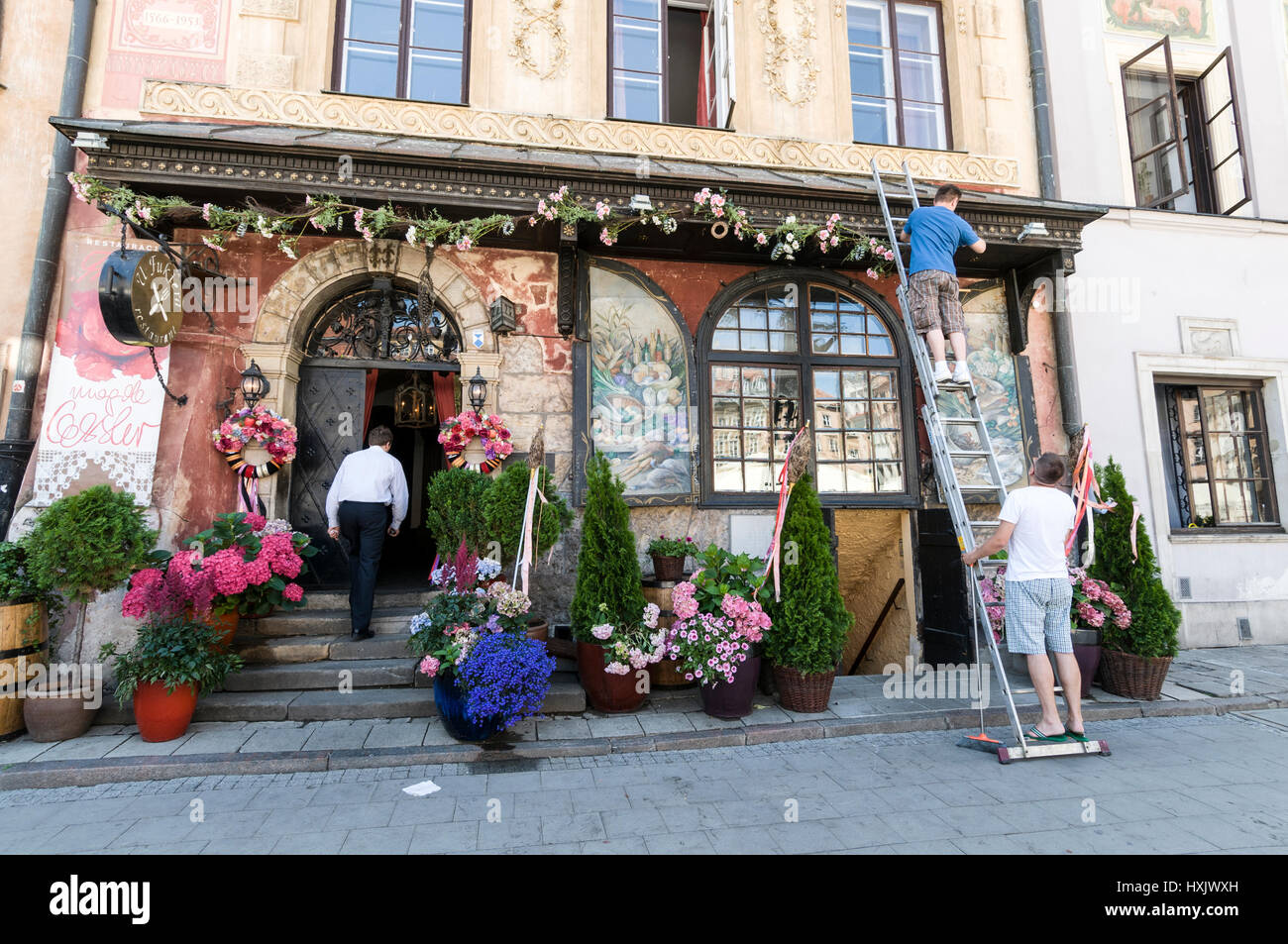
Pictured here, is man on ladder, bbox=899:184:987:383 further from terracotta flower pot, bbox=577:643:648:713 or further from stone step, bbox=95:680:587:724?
stone step, bbox=95:680:587:724

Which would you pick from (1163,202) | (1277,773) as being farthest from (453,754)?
(1163,202)

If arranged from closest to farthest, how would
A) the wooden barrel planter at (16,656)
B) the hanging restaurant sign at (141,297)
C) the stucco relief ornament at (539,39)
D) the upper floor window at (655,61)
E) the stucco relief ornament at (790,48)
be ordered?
the wooden barrel planter at (16,656) < the hanging restaurant sign at (141,297) < the stucco relief ornament at (539,39) < the upper floor window at (655,61) < the stucco relief ornament at (790,48)

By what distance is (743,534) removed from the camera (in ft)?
22.7

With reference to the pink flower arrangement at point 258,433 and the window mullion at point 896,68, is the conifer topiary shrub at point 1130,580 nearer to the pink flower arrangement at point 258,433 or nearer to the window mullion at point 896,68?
the window mullion at point 896,68

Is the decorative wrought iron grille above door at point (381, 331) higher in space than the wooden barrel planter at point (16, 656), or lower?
higher

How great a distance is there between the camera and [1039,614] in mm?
4426

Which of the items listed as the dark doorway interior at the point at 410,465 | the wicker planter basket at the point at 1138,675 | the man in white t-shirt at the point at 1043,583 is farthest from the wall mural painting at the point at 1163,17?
the dark doorway interior at the point at 410,465

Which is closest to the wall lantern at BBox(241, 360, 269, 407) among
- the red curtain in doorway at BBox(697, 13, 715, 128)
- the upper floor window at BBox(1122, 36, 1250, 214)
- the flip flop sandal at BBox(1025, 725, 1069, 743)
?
the red curtain in doorway at BBox(697, 13, 715, 128)

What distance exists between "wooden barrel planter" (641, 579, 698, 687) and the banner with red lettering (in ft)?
→ 15.4

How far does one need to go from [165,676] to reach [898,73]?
9759mm

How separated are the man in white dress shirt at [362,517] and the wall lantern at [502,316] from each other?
5.30 ft

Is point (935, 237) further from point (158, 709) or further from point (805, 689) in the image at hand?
point (158, 709)

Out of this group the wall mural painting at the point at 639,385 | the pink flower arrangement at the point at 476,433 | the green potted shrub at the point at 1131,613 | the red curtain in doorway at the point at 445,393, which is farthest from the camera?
the red curtain in doorway at the point at 445,393

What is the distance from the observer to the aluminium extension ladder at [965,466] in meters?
4.28
